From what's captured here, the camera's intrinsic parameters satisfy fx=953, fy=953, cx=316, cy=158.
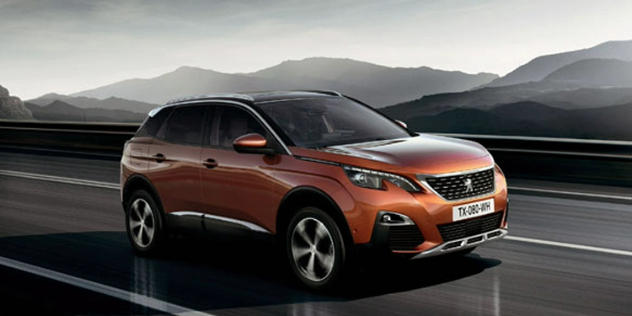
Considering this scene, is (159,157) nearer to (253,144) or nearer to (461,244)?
(253,144)

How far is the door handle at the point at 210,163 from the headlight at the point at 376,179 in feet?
5.47

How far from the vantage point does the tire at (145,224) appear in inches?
364

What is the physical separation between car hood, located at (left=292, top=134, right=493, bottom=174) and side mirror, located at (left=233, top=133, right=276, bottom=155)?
1.66ft

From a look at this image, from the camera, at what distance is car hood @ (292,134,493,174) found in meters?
7.23

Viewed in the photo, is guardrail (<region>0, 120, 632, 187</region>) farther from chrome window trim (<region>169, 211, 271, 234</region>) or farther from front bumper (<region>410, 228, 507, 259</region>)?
chrome window trim (<region>169, 211, 271, 234</region>)

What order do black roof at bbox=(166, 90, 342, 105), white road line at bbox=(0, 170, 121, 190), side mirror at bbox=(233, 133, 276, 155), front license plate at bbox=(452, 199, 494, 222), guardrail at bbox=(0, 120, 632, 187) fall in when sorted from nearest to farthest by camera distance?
front license plate at bbox=(452, 199, 494, 222)
side mirror at bbox=(233, 133, 276, 155)
black roof at bbox=(166, 90, 342, 105)
guardrail at bbox=(0, 120, 632, 187)
white road line at bbox=(0, 170, 121, 190)

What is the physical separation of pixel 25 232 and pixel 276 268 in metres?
3.86

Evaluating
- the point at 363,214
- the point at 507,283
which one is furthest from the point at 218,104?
the point at 507,283

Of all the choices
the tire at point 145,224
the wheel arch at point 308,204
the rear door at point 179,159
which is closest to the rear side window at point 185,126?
the rear door at point 179,159

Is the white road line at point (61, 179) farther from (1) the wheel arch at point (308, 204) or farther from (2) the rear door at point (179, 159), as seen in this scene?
(1) the wheel arch at point (308, 204)

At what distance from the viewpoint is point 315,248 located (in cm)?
745

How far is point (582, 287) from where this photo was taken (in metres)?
7.57

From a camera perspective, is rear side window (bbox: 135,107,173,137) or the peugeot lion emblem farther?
rear side window (bbox: 135,107,173,137)

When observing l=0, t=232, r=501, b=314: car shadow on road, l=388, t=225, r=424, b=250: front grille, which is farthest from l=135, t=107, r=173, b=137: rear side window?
l=388, t=225, r=424, b=250: front grille
